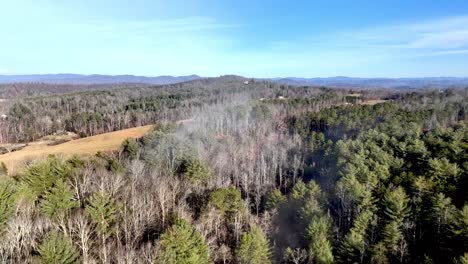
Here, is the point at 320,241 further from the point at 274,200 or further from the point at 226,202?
the point at 274,200

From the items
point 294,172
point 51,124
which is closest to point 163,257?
point 294,172

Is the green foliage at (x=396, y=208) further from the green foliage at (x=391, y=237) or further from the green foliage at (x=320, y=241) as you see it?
the green foliage at (x=320, y=241)

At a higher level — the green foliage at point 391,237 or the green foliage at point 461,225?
the green foliage at point 461,225

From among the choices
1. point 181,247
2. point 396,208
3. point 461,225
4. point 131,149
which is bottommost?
point 396,208

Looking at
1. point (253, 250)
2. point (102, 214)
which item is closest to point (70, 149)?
point (102, 214)

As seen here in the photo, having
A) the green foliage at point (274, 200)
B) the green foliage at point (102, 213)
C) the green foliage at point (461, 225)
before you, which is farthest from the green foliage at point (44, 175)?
the green foliage at point (461, 225)
